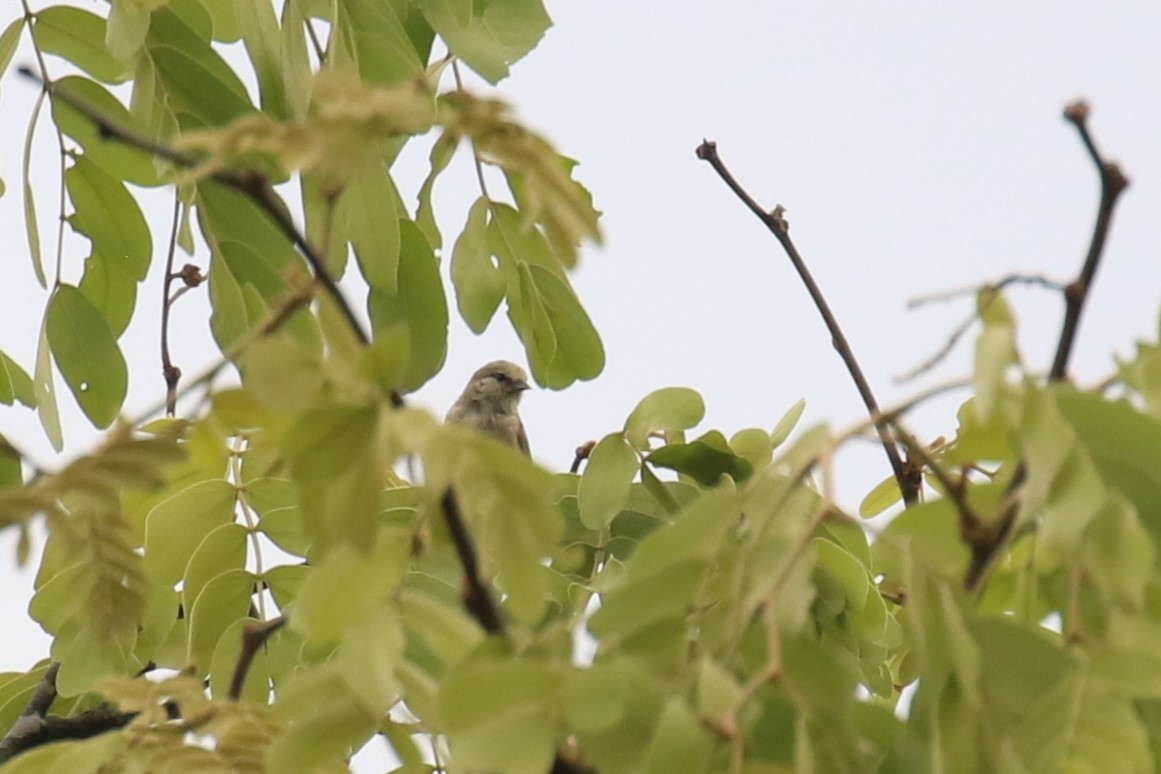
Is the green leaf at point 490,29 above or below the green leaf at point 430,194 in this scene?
above

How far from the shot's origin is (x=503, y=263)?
2414 millimetres

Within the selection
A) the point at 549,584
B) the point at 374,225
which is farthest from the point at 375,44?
the point at 549,584

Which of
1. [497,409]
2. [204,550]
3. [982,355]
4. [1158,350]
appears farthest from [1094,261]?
[497,409]

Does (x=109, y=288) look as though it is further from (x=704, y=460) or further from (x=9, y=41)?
(x=704, y=460)

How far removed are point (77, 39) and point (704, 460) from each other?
1.15 metres

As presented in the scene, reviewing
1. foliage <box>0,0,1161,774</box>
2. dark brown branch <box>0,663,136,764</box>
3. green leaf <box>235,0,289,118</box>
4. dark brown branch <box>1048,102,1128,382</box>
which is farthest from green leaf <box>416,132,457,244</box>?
dark brown branch <box>1048,102,1128,382</box>

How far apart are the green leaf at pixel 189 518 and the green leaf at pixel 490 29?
0.67 metres

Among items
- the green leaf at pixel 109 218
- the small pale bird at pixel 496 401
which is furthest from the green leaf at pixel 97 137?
the small pale bird at pixel 496 401

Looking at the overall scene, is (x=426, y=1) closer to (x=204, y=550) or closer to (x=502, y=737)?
(x=204, y=550)

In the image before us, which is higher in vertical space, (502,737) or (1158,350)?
(1158,350)

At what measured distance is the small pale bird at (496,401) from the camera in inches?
324

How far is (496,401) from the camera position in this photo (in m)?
8.42

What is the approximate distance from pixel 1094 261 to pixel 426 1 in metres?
1.38

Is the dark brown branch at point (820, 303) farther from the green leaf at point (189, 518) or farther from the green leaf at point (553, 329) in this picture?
the green leaf at point (189, 518)
